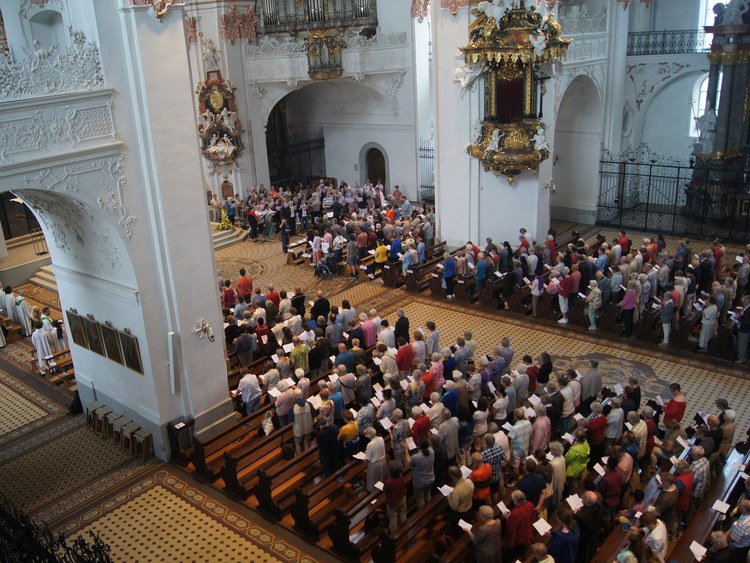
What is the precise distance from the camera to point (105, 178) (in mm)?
9758

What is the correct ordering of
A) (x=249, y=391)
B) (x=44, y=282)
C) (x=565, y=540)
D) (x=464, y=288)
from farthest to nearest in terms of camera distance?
(x=44, y=282) < (x=464, y=288) < (x=249, y=391) < (x=565, y=540)

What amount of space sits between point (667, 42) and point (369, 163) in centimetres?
1076

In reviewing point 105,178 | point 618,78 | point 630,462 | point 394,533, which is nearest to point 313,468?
point 394,533

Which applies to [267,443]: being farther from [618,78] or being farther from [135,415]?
[618,78]

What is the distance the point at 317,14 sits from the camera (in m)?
22.6

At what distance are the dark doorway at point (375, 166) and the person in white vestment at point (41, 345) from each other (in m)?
14.5

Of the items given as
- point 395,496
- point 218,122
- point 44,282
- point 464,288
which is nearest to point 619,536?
point 395,496

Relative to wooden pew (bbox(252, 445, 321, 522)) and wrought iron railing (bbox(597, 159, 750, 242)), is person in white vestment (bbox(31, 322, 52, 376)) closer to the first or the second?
wooden pew (bbox(252, 445, 321, 522))

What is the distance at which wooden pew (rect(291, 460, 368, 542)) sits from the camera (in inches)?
360

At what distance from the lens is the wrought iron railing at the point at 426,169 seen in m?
24.5

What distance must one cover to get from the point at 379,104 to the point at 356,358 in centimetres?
1517

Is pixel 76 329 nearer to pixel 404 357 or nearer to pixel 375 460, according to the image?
pixel 404 357

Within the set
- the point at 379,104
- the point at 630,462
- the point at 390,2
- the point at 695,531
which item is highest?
the point at 390,2

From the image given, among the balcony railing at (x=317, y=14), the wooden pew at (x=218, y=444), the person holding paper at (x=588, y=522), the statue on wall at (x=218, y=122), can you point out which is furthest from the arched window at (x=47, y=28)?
the balcony railing at (x=317, y=14)
